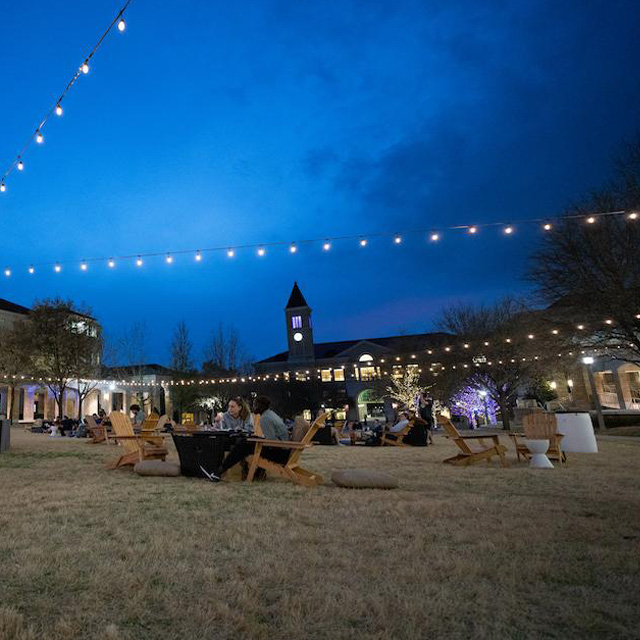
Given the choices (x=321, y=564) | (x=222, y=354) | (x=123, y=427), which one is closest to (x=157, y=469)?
(x=123, y=427)

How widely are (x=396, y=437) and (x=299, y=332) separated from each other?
44.4m

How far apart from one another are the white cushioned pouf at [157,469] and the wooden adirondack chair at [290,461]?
51.5 inches

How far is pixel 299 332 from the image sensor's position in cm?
5719

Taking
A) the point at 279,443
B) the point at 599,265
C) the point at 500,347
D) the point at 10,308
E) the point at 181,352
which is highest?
the point at 10,308

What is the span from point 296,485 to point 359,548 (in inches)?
114

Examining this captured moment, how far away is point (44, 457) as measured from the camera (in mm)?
A: 9414

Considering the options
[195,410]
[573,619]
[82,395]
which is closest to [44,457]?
[573,619]

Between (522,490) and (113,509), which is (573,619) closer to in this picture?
(522,490)

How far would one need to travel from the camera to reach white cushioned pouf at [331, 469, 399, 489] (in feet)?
17.6

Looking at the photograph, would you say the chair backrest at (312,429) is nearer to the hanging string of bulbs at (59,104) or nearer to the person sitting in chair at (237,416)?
the person sitting in chair at (237,416)

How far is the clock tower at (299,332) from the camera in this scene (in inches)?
2228

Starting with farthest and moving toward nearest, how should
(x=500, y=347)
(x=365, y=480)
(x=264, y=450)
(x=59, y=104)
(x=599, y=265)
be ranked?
(x=500, y=347), (x=599, y=265), (x=59, y=104), (x=264, y=450), (x=365, y=480)

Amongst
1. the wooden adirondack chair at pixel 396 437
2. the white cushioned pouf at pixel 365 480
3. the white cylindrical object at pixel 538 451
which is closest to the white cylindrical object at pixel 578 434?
the white cylindrical object at pixel 538 451

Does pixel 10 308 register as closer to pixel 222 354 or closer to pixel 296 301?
pixel 222 354
